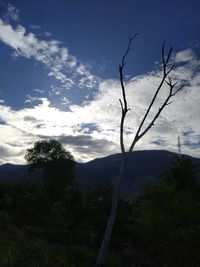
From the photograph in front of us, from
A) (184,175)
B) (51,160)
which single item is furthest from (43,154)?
(184,175)

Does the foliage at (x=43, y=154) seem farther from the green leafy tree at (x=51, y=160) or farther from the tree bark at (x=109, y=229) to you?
the tree bark at (x=109, y=229)

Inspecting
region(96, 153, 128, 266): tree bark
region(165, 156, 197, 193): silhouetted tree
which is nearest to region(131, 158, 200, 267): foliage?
region(96, 153, 128, 266): tree bark

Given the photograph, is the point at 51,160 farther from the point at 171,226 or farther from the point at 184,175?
the point at 171,226

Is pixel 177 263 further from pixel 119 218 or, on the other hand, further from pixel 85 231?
pixel 85 231

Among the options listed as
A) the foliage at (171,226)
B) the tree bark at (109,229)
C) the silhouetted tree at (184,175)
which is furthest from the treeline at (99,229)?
the silhouetted tree at (184,175)

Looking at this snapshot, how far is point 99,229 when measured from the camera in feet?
59.7

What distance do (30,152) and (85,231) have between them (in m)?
42.8

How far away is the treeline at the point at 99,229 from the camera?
494 inches

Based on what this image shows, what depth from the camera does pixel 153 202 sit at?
1428cm

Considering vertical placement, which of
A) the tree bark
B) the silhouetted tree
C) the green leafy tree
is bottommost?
the tree bark

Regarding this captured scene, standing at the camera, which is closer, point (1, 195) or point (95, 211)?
point (95, 211)

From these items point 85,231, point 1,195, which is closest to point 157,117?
point 85,231

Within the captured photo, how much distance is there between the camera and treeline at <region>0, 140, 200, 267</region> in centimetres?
1254

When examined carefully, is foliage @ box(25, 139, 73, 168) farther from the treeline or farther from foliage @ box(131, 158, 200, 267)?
foliage @ box(131, 158, 200, 267)
